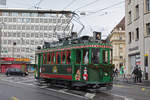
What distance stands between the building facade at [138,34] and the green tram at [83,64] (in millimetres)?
15186

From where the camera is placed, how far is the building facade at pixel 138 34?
3116 centimetres

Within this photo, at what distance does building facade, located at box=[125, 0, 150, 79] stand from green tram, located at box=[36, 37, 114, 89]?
15.2m

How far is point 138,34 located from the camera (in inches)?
1345

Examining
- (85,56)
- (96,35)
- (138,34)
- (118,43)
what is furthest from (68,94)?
(118,43)

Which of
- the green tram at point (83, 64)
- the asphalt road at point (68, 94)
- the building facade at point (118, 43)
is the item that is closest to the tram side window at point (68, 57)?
the green tram at point (83, 64)

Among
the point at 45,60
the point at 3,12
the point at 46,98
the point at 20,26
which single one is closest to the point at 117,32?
the point at 20,26

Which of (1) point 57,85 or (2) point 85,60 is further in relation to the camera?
(1) point 57,85

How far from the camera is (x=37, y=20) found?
3209 inches

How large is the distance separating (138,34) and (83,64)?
66.6 feet

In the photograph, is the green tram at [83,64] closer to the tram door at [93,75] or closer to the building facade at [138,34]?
the tram door at [93,75]

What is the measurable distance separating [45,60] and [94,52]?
603 centimetres

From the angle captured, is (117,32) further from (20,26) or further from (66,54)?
(66,54)

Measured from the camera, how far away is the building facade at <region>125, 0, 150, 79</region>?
102 ft

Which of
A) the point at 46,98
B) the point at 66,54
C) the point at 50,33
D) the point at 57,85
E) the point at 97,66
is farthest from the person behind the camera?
the point at 50,33
